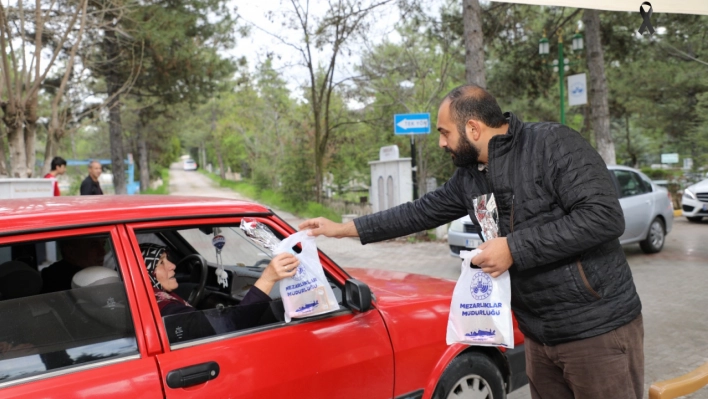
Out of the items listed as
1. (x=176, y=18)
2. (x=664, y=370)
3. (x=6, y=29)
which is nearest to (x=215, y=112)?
(x=176, y=18)

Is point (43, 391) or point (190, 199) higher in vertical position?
point (190, 199)

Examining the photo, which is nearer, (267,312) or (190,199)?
(267,312)

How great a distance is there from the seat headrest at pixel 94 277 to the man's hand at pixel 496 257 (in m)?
1.41

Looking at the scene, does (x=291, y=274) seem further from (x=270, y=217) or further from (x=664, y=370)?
(x=664, y=370)

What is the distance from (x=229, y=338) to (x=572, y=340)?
1358 millimetres

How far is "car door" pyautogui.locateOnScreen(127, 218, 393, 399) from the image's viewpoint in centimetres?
222

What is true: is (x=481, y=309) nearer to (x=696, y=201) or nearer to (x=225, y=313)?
(x=225, y=313)

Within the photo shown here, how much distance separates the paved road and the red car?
1775 mm

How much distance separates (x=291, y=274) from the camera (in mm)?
2404

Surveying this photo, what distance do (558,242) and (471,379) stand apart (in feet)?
4.99

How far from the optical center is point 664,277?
28.2 ft

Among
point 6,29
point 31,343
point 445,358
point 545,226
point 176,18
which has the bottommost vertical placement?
point 445,358

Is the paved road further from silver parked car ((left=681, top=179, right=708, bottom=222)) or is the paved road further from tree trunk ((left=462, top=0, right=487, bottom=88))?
tree trunk ((left=462, top=0, right=487, bottom=88))

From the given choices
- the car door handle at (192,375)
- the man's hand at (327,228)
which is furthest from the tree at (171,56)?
the car door handle at (192,375)
